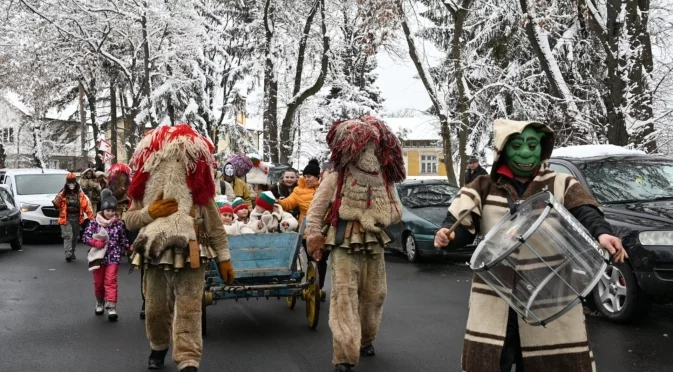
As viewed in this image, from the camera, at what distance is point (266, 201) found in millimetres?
8539

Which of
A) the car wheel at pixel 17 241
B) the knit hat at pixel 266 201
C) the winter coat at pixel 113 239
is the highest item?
the knit hat at pixel 266 201

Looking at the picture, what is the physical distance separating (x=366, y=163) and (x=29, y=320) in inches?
193

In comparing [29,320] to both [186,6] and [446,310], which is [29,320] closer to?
[446,310]

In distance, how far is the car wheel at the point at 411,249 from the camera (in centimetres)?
1357

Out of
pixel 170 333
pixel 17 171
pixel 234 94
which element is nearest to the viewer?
pixel 170 333

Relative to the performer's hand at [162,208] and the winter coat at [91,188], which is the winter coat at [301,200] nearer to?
the performer's hand at [162,208]

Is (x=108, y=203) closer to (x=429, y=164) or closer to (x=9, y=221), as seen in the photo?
(x=9, y=221)

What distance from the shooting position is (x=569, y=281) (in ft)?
11.9

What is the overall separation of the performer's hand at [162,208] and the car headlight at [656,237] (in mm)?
4517

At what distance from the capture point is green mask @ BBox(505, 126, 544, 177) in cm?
398

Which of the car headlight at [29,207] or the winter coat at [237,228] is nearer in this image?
the winter coat at [237,228]

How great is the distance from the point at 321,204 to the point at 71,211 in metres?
9.84

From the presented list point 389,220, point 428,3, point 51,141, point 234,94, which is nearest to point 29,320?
point 389,220

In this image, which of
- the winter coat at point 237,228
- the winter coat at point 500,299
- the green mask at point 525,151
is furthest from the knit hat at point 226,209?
the green mask at point 525,151
